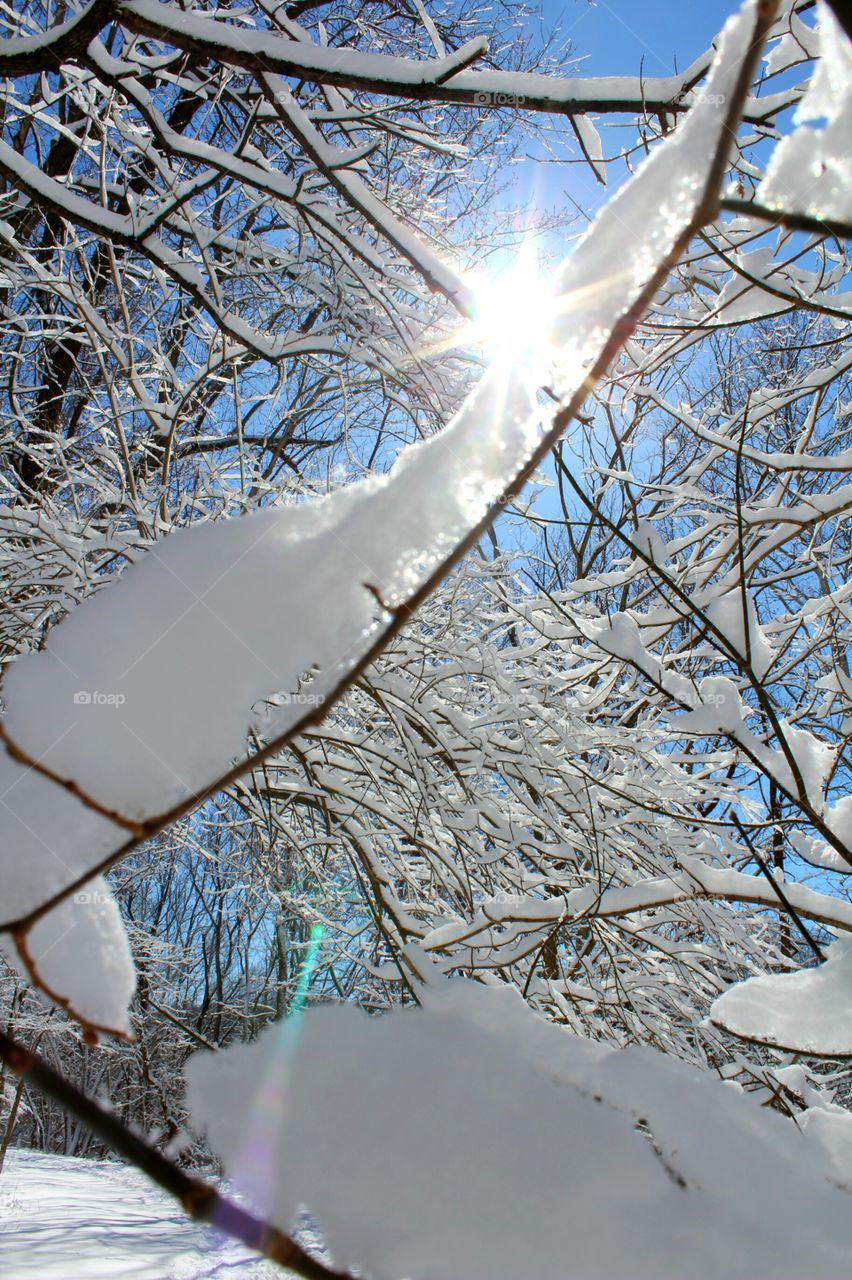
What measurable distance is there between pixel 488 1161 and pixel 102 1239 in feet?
20.8

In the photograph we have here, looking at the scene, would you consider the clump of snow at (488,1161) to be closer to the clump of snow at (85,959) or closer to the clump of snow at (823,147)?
the clump of snow at (85,959)

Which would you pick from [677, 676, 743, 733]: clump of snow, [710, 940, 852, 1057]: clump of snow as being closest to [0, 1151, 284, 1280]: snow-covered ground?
[677, 676, 743, 733]: clump of snow

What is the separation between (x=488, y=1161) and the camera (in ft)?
1.30

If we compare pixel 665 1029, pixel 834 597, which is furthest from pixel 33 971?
pixel 665 1029

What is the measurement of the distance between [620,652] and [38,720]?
48.1 inches

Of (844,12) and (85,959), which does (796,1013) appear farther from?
(844,12)

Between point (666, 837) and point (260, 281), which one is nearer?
point (666, 837)

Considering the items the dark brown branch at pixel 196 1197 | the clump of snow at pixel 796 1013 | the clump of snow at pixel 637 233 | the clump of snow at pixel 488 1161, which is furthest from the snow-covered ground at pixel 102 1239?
the clump of snow at pixel 637 233

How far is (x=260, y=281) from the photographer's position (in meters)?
3.92

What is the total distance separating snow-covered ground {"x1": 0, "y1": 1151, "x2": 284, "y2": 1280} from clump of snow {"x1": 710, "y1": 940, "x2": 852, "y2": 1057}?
4.00 m

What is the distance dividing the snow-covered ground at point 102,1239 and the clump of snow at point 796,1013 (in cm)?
400

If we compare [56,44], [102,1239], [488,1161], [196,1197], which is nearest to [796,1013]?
[488,1161]

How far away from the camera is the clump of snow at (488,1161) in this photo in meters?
0.37

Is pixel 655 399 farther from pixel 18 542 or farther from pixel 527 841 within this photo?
pixel 18 542
